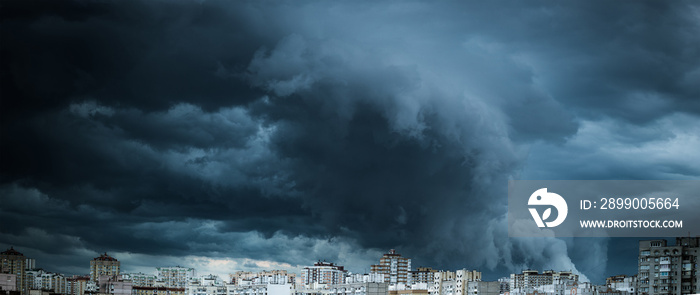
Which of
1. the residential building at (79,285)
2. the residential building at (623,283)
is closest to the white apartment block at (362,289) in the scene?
the residential building at (623,283)

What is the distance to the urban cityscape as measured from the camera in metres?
35.3

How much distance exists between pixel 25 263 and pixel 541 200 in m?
51.5

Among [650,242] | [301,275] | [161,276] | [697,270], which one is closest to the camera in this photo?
[697,270]

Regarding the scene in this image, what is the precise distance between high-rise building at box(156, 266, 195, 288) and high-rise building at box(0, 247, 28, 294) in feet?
44.1

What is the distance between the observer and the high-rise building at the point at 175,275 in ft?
244

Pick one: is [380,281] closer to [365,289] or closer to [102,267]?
[365,289]

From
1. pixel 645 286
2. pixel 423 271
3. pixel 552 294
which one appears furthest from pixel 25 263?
pixel 645 286

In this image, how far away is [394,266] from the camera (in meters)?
67.8

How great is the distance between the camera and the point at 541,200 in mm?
29000

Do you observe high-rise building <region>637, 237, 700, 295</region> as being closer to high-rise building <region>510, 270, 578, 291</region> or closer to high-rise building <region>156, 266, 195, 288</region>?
high-rise building <region>510, 270, 578, 291</region>

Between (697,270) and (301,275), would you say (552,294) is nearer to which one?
(697,270)

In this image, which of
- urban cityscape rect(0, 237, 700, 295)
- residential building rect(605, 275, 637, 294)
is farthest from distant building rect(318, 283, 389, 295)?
residential building rect(605, 275, 637, 294)

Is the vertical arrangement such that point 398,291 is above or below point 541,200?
below

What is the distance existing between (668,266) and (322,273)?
37709mm
